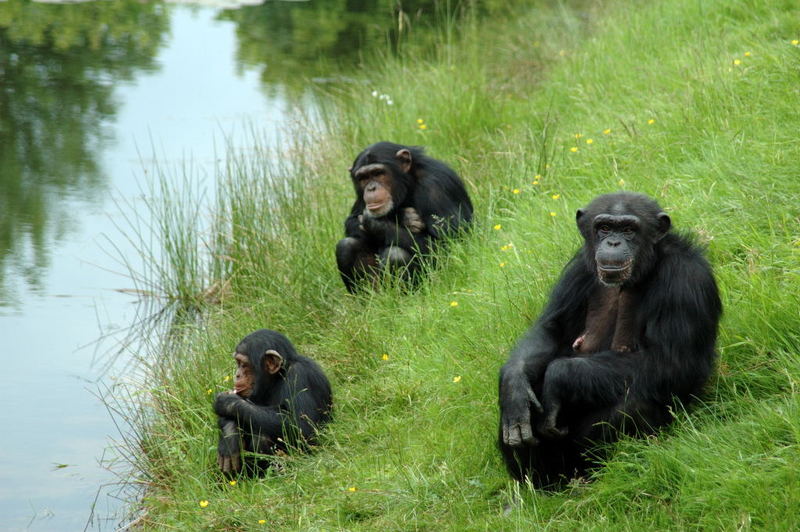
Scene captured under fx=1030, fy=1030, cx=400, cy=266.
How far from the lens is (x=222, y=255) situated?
9.08 meters

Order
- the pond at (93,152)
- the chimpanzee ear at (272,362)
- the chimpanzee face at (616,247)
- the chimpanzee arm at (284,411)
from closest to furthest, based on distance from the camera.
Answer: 1. the chimpanzee face at (616,247)
2. the chimpanzee arm at (284,411)
3. the chimpanzee ear at (272,362)
4. the pond at (93,152)

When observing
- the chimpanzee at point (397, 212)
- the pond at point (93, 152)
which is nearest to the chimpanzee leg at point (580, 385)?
the pond at point (93, 152)

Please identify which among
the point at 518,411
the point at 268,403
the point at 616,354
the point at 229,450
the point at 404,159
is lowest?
the point at 229,450

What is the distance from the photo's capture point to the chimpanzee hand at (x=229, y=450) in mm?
5883

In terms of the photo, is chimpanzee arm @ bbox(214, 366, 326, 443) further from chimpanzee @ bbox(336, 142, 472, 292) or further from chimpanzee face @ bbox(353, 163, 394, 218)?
chimpanzee face @ bbox(353, 163, 394, 218)

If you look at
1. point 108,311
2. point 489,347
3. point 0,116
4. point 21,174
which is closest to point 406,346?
point 489,347

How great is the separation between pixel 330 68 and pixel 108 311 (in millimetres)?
6766

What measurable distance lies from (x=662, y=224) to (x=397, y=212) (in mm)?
3628

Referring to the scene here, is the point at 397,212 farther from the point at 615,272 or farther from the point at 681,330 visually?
the point at 681,330

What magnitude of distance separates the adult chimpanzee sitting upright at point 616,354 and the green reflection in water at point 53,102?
6355mm

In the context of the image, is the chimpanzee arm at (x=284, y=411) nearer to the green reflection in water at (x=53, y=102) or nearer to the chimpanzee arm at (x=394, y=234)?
the chimpanzee arm at (x=394, y=234)

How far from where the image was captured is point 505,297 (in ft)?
20.4

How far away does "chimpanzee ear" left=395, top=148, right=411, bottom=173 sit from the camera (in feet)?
26.6

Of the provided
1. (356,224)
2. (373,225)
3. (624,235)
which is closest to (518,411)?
(624,235)
